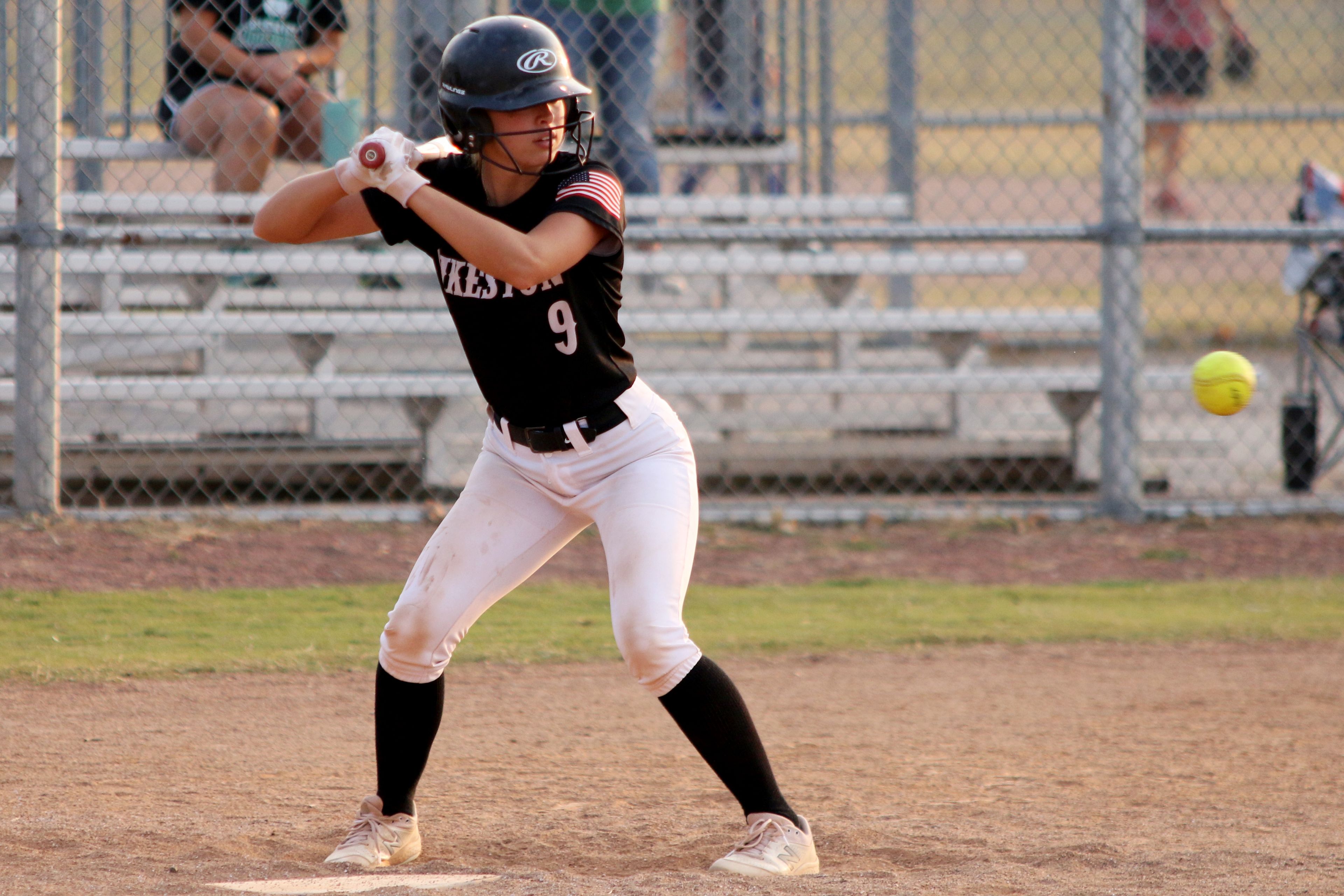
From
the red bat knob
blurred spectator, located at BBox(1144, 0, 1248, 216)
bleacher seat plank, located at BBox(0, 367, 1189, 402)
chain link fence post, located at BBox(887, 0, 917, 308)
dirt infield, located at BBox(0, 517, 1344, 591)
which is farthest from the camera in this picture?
blurred spectator, located at BBox(1144, 0, 1248, 216)

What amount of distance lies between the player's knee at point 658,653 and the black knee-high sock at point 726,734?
0.02m

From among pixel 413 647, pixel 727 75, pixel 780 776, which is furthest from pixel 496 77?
pixel 727 75

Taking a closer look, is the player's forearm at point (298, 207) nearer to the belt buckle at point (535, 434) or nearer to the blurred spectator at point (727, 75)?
the belt buckle at point (535, 434)

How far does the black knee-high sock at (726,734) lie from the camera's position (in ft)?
8.92

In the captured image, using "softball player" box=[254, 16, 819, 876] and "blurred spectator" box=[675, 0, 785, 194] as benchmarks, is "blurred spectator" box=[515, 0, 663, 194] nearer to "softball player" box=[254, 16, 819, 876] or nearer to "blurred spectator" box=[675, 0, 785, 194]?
"blurred spectator" box=[675, 0, 785, 194]

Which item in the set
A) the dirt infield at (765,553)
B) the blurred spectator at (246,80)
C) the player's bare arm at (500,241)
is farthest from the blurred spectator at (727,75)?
the player's bare arm at (500,241)

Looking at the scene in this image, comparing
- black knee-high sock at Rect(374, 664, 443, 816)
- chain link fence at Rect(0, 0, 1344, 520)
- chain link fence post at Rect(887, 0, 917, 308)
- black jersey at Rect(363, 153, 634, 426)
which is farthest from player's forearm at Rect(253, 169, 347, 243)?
chain link fence post at Rect(887, 0, 917, 308)

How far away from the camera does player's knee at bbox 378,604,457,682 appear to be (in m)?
2.74

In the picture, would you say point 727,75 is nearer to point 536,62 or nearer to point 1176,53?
point 1176,53

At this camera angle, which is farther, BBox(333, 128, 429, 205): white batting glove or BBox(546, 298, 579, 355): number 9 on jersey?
BBox(546, 298, 579, 355): number 9 on jersey

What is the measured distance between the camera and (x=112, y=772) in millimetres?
3373

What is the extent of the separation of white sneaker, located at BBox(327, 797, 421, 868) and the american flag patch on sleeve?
1.27 meters

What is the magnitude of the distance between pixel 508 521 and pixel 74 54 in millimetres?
5018

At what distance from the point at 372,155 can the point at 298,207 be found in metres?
0.34
